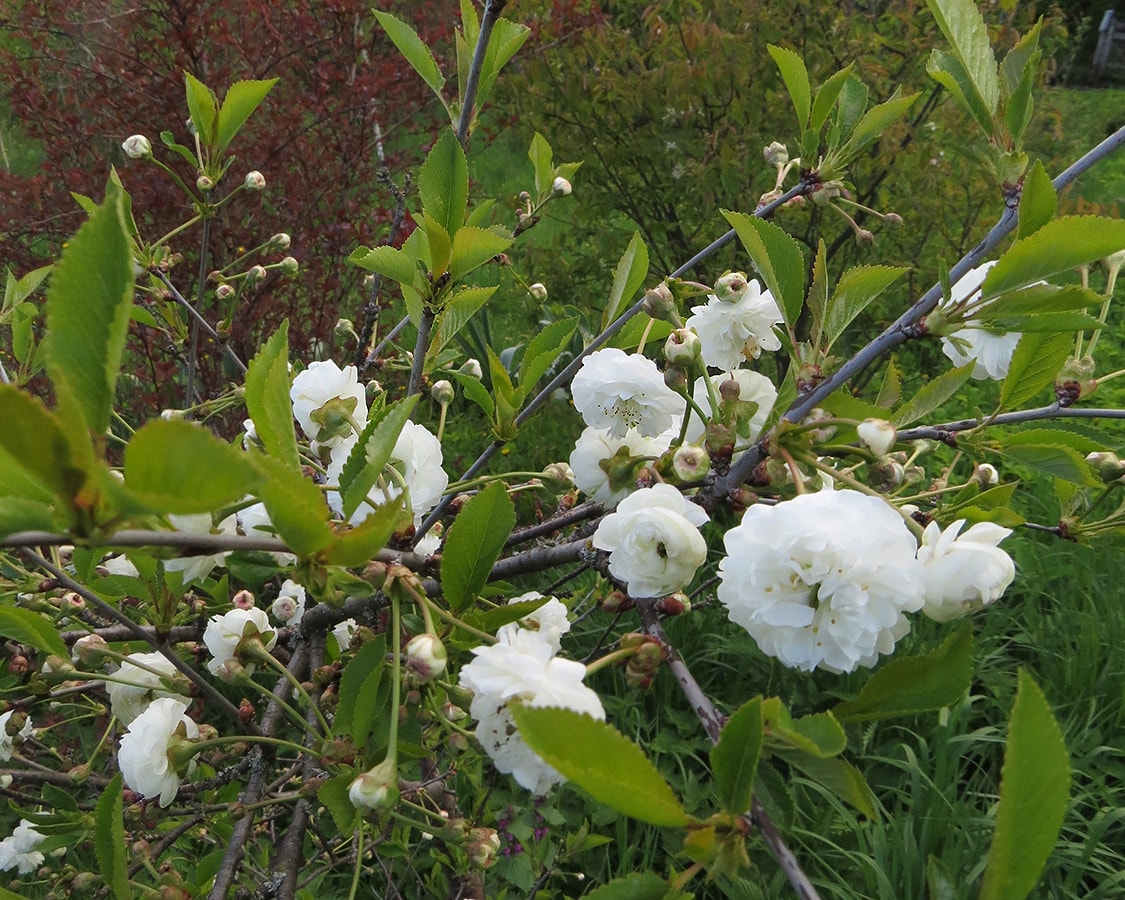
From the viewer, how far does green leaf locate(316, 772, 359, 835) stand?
0.62m

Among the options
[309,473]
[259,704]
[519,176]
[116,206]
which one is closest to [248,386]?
[116,206]

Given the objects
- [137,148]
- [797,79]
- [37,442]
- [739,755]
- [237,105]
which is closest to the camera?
[37,442]

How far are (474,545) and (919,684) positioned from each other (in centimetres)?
32

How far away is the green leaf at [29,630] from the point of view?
0.68 meters

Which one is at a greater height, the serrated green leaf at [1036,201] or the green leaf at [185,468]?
the green leaf at [185,468]

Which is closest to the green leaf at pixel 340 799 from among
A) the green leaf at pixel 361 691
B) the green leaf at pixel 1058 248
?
the green leaf at pixel 361 691

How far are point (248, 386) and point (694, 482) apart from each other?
344 millimetres

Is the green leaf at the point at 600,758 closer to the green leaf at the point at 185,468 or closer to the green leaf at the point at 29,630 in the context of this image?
the green leaf at the point at 185,468

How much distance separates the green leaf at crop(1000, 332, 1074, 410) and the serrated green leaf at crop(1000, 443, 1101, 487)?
6 cm

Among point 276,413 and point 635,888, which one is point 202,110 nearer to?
point 276,413

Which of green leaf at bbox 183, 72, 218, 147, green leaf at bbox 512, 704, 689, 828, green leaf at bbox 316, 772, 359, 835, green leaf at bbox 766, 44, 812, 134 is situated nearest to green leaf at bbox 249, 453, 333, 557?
green leaf at bbox 512, 704, 689, 828

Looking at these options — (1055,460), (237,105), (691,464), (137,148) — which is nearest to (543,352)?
(691,464)

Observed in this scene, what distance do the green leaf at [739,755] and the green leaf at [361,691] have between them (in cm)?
27

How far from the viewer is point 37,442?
337 mm
